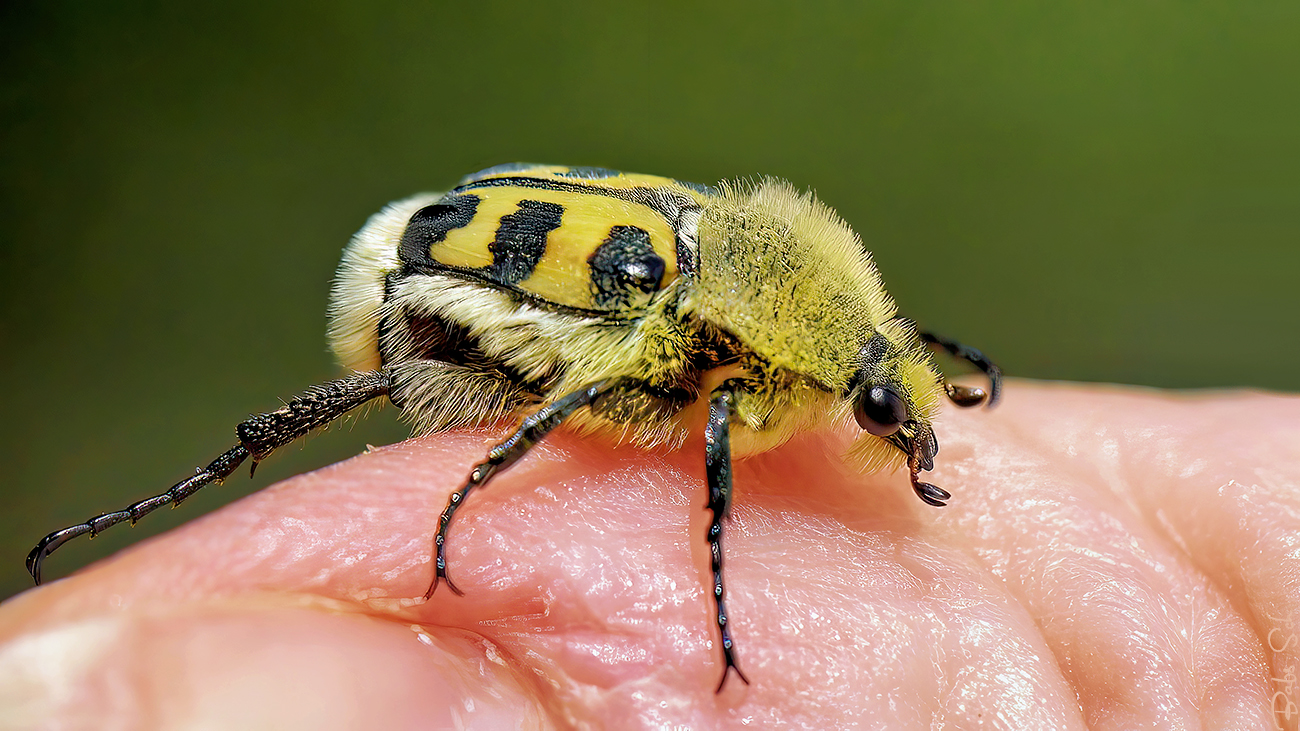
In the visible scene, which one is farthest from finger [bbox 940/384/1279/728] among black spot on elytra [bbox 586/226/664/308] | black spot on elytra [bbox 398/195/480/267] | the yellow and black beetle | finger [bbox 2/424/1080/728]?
black spot on elytra [bbox 398/195/480/267]

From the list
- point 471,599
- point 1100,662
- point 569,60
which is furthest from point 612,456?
point 569,60

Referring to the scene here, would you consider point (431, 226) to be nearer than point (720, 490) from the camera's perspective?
No

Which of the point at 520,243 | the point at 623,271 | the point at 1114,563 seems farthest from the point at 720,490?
the point at 1114,563

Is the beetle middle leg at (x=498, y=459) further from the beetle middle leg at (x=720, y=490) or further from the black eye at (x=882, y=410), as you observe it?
the black eye at (x=882, y=410)

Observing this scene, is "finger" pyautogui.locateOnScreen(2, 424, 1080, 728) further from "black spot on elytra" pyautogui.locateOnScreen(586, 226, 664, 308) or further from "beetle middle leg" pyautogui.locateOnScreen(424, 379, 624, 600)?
"black spot on elytra" pyautogui.locateOnScreen(586, 226, 664, 308)

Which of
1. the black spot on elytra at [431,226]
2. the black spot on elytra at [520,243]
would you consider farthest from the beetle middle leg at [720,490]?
the black spot on elytra at [431,226]

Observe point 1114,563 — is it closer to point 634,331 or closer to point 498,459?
point 634,331

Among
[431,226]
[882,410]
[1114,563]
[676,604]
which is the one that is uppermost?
[431,226]
